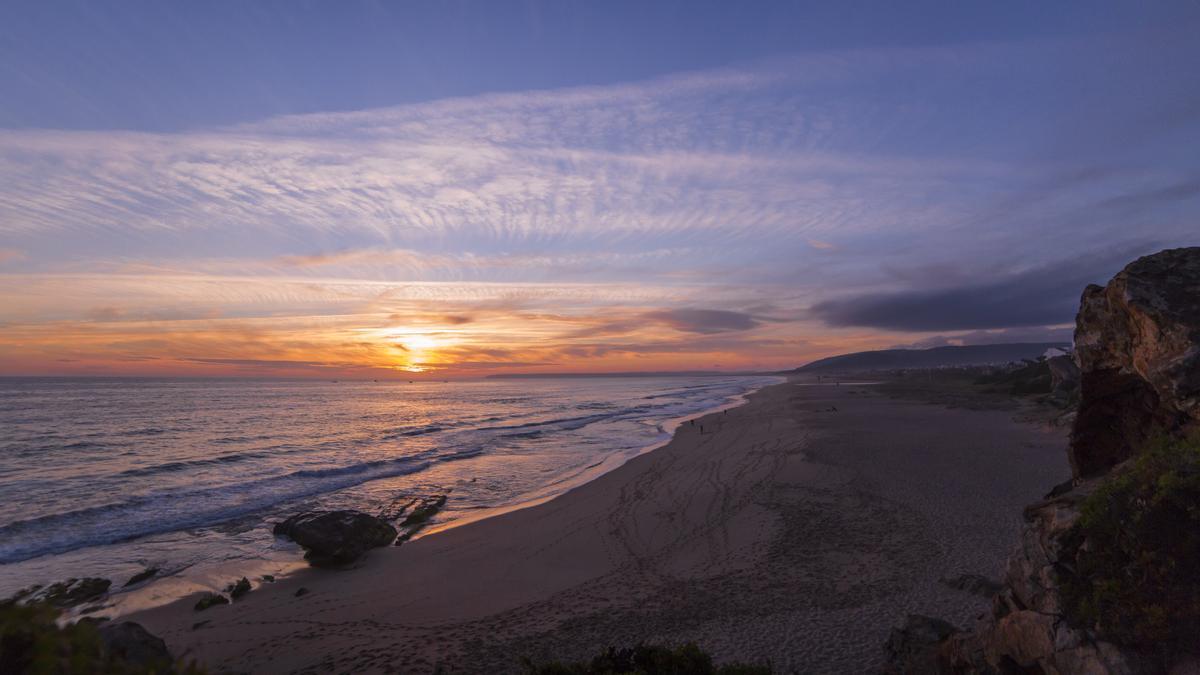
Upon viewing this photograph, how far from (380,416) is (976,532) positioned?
177 ft

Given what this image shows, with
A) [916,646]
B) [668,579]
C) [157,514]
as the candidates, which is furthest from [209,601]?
[916,646]

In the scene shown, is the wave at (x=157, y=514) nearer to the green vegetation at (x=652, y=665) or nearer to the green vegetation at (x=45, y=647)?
the green vegetation at (x=652, y=665)

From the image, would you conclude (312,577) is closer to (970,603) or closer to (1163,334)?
(970,603)

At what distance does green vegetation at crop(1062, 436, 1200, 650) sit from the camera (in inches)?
141

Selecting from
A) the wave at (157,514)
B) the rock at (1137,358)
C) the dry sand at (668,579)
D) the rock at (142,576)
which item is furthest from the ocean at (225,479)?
the rock at (1137,358)

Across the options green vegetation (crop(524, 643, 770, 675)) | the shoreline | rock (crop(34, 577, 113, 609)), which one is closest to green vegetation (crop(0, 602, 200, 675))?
green vegetation (crop(524, 643, 770, 675))

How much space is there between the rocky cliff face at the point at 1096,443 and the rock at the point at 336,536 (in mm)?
11359

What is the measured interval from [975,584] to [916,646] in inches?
134

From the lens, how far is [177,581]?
471 inches

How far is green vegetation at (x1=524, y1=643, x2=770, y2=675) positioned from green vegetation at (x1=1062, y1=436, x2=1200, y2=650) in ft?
8.33

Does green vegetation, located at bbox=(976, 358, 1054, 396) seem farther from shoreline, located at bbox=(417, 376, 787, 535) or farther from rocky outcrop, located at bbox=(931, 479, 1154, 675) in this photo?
rocky outcrop, located at bbox=(931, 479, 1154, 675)

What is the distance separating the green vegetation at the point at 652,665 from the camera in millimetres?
4996

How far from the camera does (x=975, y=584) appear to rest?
8656mm

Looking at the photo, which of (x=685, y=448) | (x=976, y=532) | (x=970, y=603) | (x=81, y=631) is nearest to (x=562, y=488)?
(x=685, y=448)
